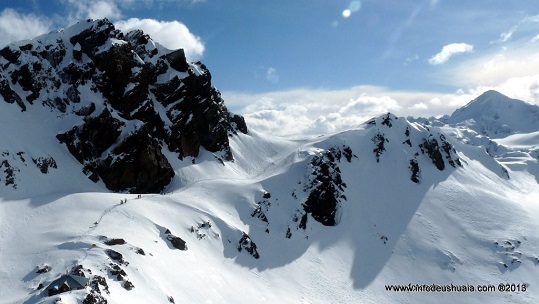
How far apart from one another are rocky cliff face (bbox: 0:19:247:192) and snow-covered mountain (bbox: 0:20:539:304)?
222 millimetres

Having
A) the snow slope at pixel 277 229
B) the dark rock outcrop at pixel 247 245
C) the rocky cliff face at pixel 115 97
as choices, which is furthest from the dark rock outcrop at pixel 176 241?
the rocky cliff face at pixel 115 97

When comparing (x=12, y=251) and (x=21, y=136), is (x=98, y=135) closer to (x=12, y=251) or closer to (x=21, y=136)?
(x=21, y=136)

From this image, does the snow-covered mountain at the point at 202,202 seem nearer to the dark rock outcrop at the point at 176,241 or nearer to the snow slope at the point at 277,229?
the snow slope at the point at 277,229

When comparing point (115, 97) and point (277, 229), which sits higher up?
point (115, 97)

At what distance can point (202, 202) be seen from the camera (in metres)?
58.9

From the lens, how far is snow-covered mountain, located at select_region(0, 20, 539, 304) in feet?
125

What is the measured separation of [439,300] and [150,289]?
4548cm

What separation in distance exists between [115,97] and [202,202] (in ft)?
80.5

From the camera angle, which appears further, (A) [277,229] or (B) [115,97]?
(B) [115,97]

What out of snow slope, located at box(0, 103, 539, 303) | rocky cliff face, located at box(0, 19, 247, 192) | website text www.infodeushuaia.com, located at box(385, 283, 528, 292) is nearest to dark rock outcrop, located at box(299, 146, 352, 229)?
snow slope, located at box(0, 103, 539, 303)

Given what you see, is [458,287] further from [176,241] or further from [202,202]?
[176,241]

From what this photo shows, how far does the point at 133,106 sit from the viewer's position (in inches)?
2758

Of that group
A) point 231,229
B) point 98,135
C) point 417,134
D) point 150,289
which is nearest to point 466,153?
point 417,134

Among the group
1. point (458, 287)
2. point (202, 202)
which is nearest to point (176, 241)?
point (202, 202)
